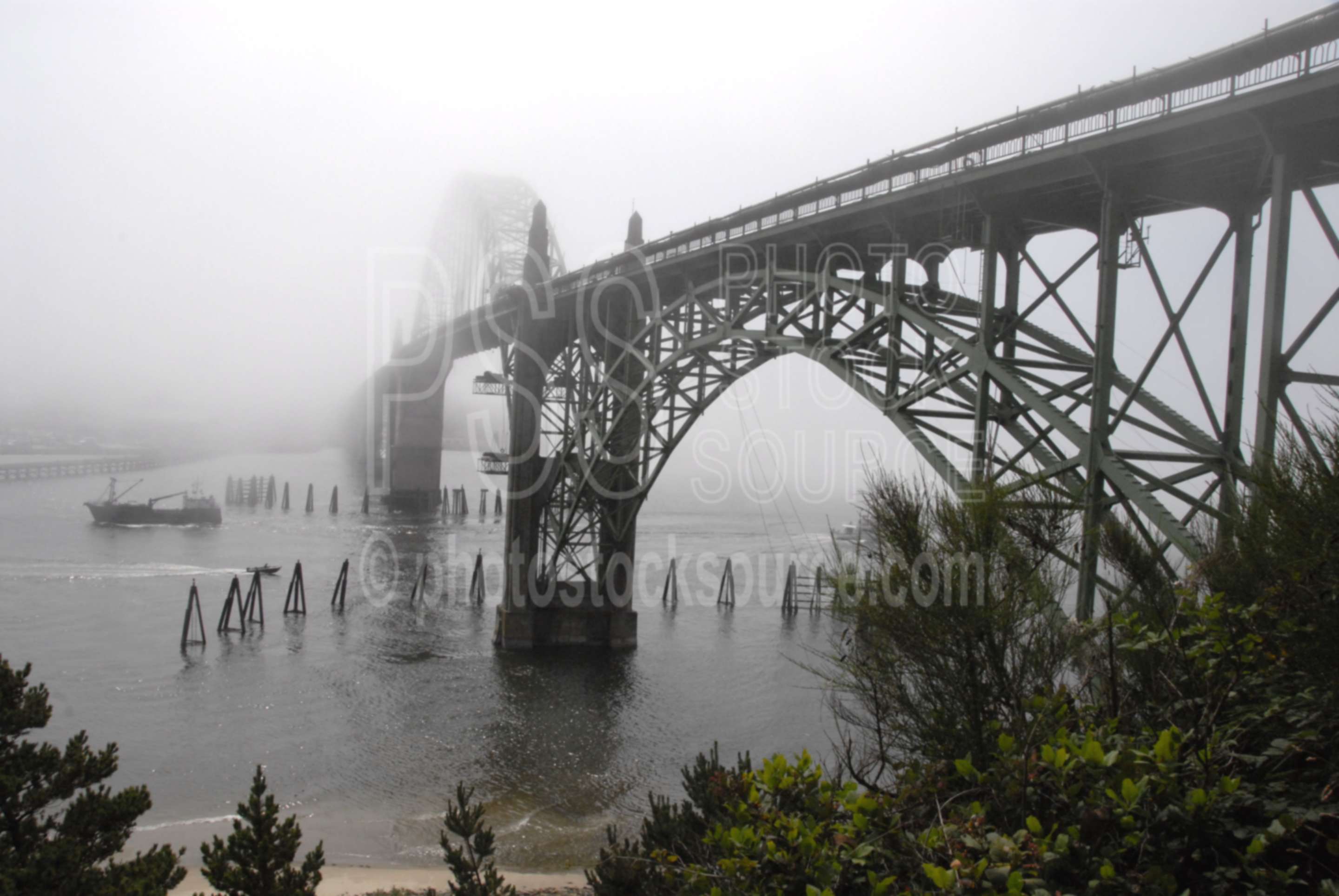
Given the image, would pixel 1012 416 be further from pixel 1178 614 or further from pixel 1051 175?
pixel 1178 614

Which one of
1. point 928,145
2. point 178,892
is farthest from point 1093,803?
point 178,892

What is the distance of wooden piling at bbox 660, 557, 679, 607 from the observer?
39.3 metres

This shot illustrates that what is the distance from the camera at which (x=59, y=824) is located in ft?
26.3

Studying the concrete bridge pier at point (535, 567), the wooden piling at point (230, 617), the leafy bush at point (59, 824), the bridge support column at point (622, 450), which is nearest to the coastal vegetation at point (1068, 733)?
the leafy bush at point (59, 824)

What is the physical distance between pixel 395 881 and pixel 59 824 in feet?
18.2

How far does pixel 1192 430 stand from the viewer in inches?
334

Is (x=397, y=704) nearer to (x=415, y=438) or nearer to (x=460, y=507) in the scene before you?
(x=415, y=438)

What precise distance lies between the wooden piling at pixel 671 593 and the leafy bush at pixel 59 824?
1221 inches

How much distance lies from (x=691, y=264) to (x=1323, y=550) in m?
17.1

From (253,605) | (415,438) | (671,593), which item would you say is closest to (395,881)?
(253,605)

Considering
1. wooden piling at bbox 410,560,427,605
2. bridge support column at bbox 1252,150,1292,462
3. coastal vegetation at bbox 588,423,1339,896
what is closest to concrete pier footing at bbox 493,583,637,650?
wooden piling at bbox 410,560,427,605

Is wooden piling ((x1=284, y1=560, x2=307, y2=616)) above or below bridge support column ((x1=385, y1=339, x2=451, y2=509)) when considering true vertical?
below

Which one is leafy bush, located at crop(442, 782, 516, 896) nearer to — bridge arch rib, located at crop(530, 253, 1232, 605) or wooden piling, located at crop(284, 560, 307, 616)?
bridge arch rib, located at crop(530, 253, 1232, 605)

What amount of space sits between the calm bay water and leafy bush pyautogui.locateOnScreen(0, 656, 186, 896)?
6126 millimetres
